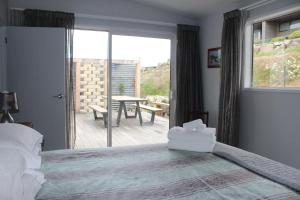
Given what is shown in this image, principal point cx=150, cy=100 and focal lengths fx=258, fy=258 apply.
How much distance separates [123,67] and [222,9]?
1687mm

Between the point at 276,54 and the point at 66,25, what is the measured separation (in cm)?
270

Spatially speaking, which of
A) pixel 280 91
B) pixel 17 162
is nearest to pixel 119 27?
pixel 280 91

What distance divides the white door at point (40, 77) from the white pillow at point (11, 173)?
2.48 m

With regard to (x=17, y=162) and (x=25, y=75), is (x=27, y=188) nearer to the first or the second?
(x=17, y=162)

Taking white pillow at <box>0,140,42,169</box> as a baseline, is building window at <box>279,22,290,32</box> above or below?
above

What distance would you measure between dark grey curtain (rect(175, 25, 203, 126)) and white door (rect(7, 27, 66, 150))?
1.79 m

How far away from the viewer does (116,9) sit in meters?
3.79

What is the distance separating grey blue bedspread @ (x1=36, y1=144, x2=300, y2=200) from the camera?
111 cm

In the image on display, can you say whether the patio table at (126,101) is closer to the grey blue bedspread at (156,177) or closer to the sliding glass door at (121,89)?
the sliding glass door at (121,89)

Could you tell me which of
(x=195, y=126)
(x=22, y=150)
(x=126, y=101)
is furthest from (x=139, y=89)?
(x=22, y=150)

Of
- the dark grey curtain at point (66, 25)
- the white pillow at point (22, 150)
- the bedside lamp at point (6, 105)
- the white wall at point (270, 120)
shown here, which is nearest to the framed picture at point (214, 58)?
the white wall at point (270, 120)

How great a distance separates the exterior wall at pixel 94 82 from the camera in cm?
400

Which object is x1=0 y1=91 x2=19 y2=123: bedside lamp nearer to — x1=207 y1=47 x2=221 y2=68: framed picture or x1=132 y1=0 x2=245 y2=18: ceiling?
x1=132 y1=0 x2=245 y2=18: ceiling

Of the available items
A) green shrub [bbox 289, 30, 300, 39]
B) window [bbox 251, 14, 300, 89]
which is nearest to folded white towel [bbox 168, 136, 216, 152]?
window [bbox 251, 14, 300, 89]
